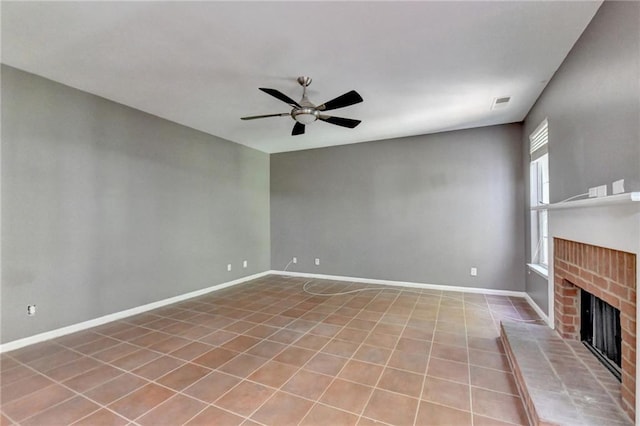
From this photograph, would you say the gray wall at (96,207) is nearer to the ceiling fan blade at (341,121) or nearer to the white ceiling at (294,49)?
the white ceiling at (294,49)

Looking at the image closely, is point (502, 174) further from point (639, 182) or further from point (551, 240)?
point (639, 182)

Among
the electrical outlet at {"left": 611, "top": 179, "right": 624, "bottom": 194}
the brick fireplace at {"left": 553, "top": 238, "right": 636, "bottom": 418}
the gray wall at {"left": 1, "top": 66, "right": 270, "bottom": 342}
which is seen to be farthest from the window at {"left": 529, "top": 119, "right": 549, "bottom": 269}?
the gray wall at {"left": 1, "top": 66, "right": 270, "bottom": 342}

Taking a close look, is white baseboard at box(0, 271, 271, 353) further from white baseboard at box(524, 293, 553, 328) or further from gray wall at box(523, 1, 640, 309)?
gray wall at box(523, 1, 640, 309)

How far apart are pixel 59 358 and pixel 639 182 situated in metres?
4.40

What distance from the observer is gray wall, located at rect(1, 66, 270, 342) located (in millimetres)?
2742

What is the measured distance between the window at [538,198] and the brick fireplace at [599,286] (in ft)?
4.51

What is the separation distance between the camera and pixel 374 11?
1924 mm

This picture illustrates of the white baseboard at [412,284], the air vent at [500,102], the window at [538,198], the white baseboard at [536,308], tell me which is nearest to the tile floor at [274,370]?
the white baseboard at [536,308]

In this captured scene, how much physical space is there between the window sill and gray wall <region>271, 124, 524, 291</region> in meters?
0.49

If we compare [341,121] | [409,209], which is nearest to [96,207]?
[341,121]

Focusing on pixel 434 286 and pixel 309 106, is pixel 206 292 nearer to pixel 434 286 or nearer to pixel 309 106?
pixel 309 106

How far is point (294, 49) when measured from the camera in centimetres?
236

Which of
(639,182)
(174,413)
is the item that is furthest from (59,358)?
(639,182)

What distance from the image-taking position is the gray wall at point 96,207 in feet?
9.00
